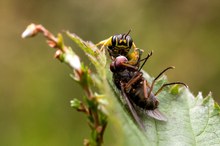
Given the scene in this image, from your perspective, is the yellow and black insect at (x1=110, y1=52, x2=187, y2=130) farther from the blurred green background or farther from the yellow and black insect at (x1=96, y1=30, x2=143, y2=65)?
the blurred green background

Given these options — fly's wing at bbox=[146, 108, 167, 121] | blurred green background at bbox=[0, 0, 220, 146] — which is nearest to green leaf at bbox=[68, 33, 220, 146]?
fly's wing at bbox=[146, 108, 167, 121]

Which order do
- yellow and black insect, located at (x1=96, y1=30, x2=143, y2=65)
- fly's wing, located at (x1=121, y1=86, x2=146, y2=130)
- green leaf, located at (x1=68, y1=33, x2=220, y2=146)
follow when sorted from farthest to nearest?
yellow and black insect, located at (x1=96, y1=30, x2=143, y2=65) → green leaf, located at (x1=68, y1=33, x2=220, y2=146) → fly's wing, located at (x1=121, y1=86, x2=146, y2=130)

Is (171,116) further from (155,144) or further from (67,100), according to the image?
(67,100)

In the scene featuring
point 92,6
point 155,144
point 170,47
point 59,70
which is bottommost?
point 155,144

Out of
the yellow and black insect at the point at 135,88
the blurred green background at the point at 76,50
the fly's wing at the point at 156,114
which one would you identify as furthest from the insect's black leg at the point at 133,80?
the blurred green background at the point at 76,50

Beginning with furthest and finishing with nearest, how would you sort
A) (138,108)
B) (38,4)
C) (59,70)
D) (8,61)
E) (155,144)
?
1. (38,4)
2. (8,61)
3. (59,70)
4. (138,108)
5. (155,144)

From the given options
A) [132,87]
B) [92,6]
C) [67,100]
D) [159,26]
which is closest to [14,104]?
[67,100]

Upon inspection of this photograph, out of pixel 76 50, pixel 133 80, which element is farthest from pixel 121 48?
pixel 76 50
